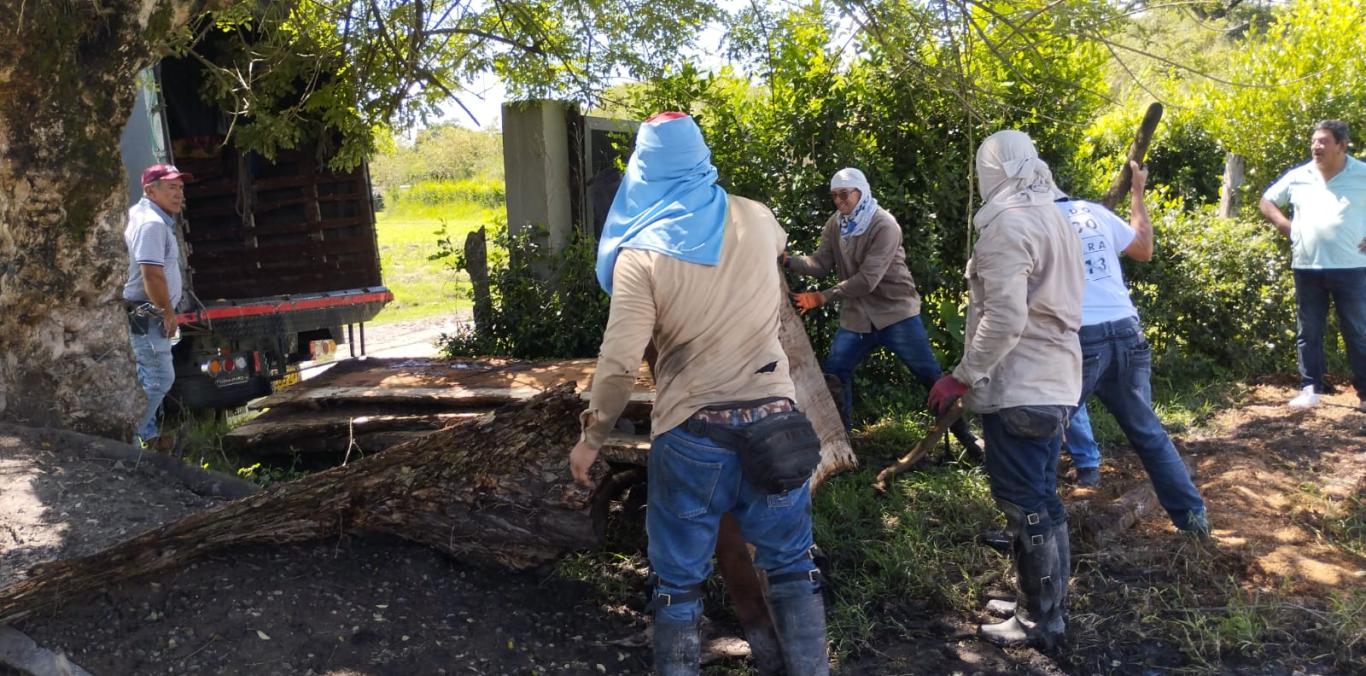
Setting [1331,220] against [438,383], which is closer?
[438,383]

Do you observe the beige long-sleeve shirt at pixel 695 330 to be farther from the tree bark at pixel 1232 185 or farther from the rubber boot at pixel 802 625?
the tree bark at pixel 1232 185

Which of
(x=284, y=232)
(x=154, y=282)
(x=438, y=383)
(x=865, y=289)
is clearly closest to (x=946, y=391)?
(x=865, y=289)

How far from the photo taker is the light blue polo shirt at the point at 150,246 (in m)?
5.43

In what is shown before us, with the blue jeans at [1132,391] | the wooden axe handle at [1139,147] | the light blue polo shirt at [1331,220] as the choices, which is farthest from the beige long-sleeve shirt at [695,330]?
the light blue polo shirt at [1331,220]

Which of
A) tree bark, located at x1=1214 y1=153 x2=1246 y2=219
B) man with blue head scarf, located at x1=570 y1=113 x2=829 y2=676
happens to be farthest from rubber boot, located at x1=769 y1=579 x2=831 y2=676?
tree bark, located at x1=1214 y1=153 x2=1246 y2=219

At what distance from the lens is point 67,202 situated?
3951mm

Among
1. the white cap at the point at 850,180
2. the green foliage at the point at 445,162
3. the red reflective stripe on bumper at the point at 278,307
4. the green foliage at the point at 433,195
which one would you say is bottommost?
the red reflective stripe on bumper at the point at 278,307

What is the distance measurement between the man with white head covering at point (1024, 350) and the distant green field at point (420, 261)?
4.91 meters

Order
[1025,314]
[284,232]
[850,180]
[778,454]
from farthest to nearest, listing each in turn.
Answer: [284,232] < [850,180] < [1025,314] < [778,454]

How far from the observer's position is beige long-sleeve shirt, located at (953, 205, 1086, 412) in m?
3.45

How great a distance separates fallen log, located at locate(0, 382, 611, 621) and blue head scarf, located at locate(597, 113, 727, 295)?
3.46 ft

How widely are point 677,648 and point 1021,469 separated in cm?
142

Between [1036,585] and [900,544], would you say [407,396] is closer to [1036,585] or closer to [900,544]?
[900,544]

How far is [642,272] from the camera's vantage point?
301 cm
